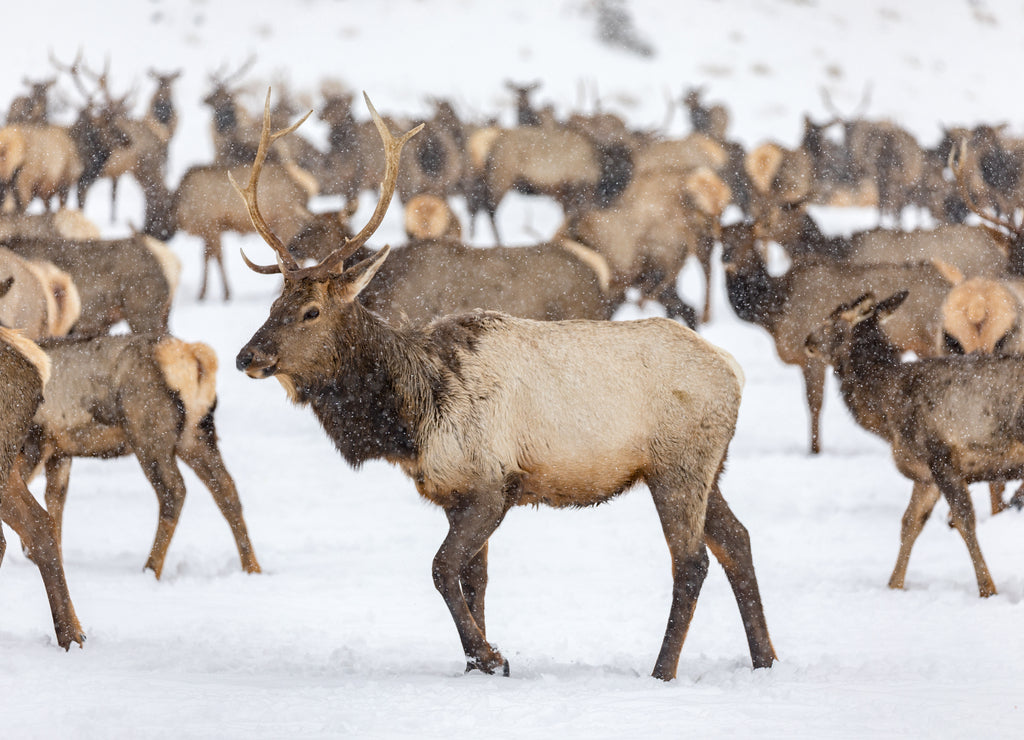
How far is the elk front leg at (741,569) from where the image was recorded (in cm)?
488

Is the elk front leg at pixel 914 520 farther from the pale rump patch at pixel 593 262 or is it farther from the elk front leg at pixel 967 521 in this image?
the pale rump patch at pixel 593 262

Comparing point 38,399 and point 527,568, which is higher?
point 38,399

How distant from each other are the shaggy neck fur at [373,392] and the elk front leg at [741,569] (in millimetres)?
1072

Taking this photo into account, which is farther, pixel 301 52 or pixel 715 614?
pixel 301 52

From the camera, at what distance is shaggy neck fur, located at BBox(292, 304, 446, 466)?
4.73 meters

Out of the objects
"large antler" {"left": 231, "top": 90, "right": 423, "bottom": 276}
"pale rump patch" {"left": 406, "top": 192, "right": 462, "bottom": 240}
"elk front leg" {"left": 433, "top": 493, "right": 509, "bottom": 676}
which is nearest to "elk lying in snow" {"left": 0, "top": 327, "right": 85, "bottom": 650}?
"large antler" {"left": 231, "top": 90, "right": 423, "bottom": 276}

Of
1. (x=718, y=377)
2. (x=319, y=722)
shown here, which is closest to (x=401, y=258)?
(x=718, y=377)

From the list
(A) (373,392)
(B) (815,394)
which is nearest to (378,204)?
(A) (373,392)

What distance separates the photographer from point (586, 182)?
16781 millimetres

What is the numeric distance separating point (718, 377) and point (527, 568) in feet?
7.21

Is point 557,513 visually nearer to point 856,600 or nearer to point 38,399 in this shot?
point 856,600

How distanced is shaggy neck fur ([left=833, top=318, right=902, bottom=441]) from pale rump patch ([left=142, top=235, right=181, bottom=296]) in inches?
231

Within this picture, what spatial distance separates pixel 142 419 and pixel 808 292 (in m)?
5.22

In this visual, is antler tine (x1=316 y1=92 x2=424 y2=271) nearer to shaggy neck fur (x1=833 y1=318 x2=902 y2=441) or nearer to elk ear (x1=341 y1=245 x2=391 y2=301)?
elk ear (x1=341 y1=245 x2=391 y2=301)
